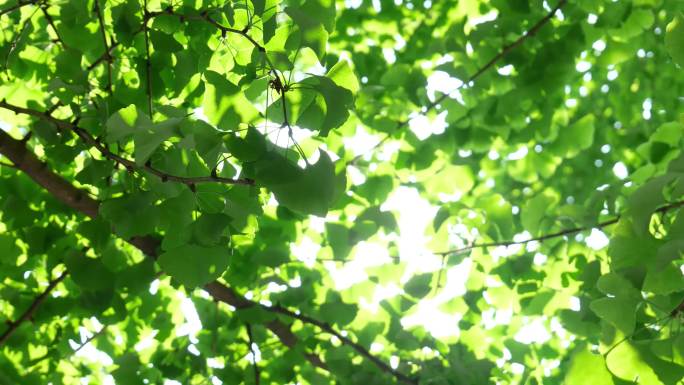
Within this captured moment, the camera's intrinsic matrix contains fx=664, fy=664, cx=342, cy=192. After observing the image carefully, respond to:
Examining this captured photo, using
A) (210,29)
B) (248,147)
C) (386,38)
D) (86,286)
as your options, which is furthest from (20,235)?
(386,38)

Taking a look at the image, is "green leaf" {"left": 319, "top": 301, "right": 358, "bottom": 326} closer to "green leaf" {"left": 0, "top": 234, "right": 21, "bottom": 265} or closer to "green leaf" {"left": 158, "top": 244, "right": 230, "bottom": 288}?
"green leaf" {"left": 158, "top": 244, "right": 230, "bottom": 288}

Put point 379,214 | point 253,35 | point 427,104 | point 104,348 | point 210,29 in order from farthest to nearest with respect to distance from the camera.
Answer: point 104,348 → point 427,104 → point 379,214 → point 210,29 → point 253,35

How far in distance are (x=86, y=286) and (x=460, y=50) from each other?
3.03 feet

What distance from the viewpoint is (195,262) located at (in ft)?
3.13

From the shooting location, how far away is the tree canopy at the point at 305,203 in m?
0.90

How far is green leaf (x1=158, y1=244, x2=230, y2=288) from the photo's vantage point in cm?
95

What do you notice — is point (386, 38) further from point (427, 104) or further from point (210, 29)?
point (210, 29)

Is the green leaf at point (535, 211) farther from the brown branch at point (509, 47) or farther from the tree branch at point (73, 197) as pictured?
the tree branch at point (73, 197)

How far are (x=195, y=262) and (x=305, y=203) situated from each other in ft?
0.77

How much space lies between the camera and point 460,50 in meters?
1.47

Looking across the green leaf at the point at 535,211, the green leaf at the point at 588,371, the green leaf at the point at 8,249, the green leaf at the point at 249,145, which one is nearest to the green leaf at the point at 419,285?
the green leaf at the point at 535,211

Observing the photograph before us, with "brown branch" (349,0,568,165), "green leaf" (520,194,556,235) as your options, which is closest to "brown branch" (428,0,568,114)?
"brown branch" (349,0,568,165)

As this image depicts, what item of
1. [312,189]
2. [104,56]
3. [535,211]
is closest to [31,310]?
[104,56]

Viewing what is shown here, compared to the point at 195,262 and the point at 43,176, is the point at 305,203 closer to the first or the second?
the point at 195,262
